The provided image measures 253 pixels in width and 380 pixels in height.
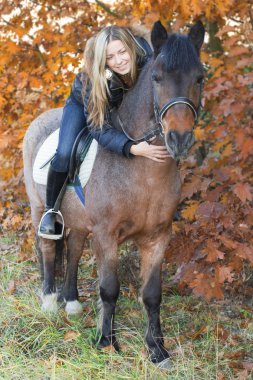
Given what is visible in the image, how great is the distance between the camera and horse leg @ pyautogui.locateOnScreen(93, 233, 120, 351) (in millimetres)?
3900

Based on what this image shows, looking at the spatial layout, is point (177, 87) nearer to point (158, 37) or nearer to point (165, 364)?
point (158, 37)

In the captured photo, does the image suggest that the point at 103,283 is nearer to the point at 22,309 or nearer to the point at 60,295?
the point at 22,309

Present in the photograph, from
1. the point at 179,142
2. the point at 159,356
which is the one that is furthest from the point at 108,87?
the point at 159,356

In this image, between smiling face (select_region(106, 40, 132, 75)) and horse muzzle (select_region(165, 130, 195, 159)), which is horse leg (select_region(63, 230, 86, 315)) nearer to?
smiling face (select_region(106, 40, 132, 75))

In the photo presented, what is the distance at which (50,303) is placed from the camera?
16.1 feet

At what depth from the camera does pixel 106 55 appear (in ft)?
12.1

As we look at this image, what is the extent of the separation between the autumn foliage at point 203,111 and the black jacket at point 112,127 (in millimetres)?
856

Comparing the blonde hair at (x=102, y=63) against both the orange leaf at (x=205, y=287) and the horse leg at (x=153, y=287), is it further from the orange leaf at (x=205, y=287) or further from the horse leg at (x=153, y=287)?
the orange leaf at (x=205, y=287)

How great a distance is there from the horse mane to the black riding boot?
1395mm

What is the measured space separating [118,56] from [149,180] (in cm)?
85

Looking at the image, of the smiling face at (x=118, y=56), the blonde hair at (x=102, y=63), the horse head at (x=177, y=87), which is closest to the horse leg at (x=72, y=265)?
the blonde hair at (x=102, y=63)

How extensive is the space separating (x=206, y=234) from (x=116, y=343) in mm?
1179

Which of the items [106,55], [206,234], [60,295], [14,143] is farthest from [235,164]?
[14,143]

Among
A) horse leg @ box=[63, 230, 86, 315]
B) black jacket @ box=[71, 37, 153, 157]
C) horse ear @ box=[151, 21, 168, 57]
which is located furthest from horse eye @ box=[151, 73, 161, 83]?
horse leg @ box=[63, 230, 86, 315]
